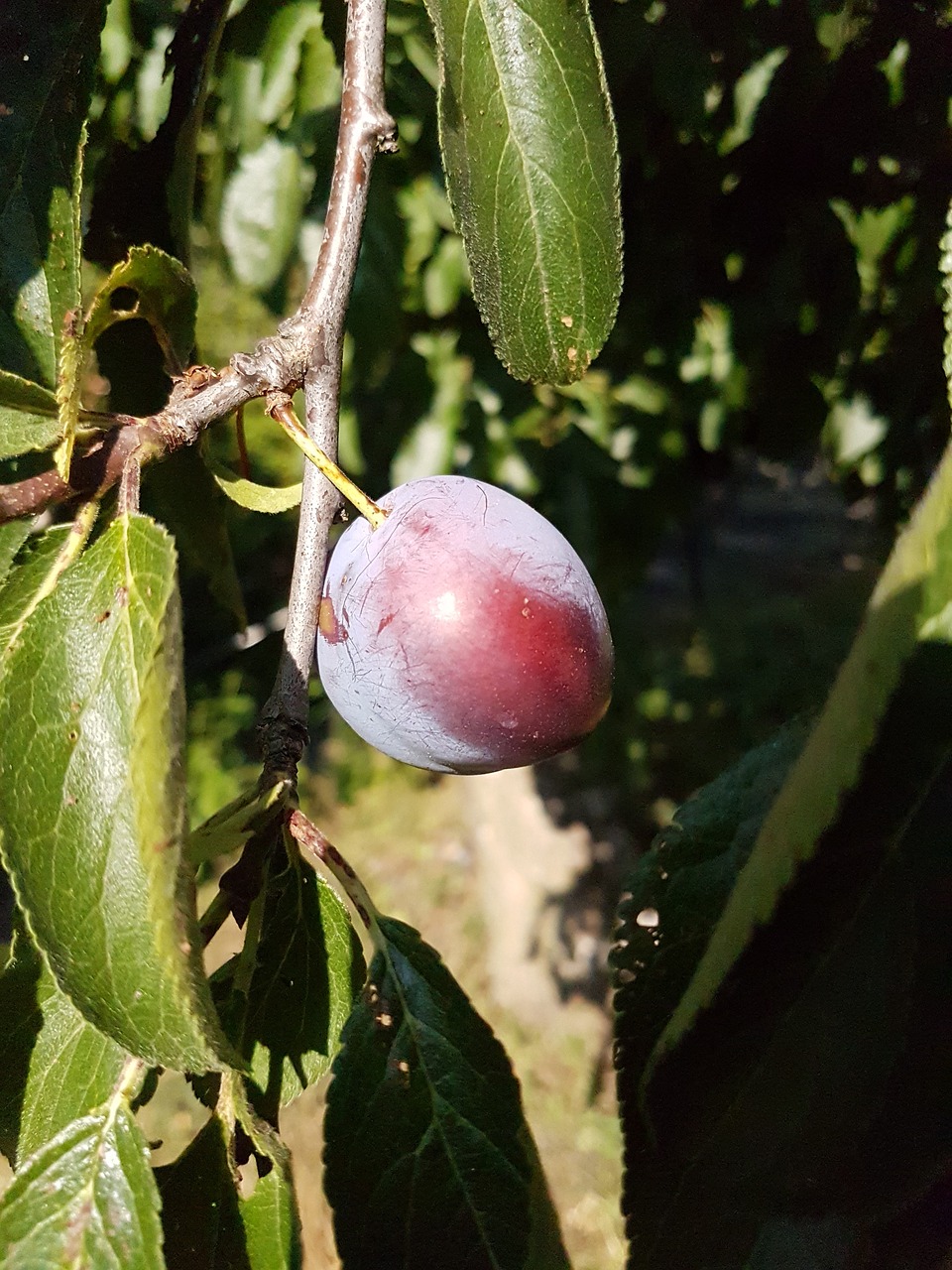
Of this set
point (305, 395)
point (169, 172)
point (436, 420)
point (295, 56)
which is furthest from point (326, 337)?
point (436, 420)

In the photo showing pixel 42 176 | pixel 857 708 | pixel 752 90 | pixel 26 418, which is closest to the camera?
pixel 857 708

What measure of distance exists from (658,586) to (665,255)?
521 centimetres

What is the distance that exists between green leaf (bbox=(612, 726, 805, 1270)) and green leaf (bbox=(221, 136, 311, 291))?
0.94 meters

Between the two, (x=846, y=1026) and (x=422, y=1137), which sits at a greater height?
(x=846, y=1026)

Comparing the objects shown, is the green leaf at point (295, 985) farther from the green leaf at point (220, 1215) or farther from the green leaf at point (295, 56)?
the green leaf at point (295, 56)

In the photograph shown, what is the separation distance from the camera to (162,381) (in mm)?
799

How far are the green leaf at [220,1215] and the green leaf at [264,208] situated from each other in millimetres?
1055

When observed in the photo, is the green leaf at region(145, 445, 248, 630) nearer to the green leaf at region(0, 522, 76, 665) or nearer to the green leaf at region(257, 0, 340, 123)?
the green leaf at region(0, 522, 76, 665)

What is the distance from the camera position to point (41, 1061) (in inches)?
22.5

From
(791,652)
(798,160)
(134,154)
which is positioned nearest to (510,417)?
(798,160)

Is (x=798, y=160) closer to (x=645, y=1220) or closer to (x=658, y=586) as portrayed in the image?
(x=645, y=1220)

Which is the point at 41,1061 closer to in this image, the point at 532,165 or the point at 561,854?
the point at 532,165

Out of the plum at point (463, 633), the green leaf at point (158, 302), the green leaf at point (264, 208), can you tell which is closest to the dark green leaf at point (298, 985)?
the plum at point (463, 633)

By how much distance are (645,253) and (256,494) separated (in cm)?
82
